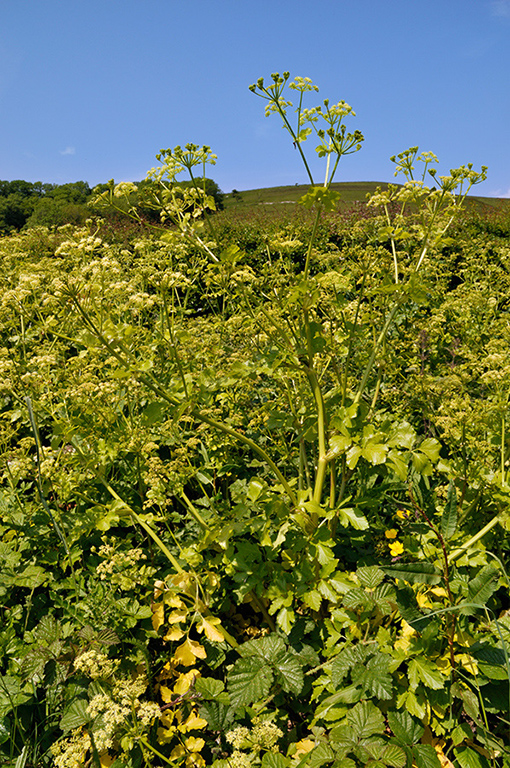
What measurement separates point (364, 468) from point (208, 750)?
144cm

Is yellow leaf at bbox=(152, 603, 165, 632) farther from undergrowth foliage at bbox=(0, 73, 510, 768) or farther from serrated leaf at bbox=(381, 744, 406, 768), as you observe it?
serrated leaf at bbox=(381, 744, 406, 768)

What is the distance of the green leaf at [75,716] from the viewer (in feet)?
5.95

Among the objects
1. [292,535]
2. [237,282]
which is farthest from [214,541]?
[237,282]

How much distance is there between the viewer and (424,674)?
1676 millimetres

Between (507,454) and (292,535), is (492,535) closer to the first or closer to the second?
(507,454)

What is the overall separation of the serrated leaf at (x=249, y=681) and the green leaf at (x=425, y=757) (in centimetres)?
54

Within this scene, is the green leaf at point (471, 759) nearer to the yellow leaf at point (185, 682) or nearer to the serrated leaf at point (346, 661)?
the serrated leaf at point (346, 661)

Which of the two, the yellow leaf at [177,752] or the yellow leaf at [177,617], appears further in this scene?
the yellow leaf at [177,617]

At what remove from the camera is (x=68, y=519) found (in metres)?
2.56

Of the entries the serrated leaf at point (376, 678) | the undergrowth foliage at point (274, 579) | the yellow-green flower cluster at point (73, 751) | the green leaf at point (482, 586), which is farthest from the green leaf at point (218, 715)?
the green leaf at point (482, 586)

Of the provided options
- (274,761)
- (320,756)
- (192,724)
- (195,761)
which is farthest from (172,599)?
(320,756)

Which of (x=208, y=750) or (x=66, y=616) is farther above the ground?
(x=66, y=616)

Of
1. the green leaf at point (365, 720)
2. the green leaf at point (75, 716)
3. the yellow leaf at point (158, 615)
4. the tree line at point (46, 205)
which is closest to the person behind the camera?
the green leaf at point (365, 720)

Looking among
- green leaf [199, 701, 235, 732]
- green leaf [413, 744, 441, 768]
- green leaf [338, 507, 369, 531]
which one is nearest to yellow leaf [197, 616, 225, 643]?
green leaf [199, 701, 235, 732]
